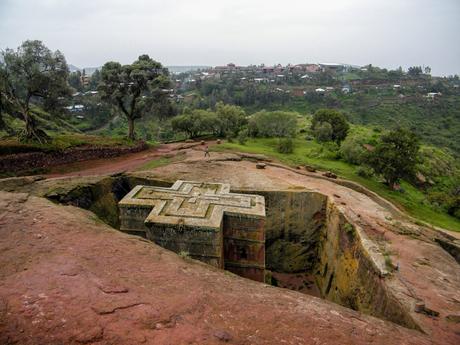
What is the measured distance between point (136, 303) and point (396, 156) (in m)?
20.9

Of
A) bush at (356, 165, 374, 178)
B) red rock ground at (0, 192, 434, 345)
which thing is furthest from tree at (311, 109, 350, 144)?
red rock ground at (0, 192, 434, 345)

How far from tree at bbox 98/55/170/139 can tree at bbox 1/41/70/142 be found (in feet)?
15.7

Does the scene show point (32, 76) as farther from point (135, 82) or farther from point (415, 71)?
point (415, 71)

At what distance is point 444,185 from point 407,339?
2966cm

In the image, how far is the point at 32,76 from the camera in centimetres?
1836

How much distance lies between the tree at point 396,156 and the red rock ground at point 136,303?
57.2 feet

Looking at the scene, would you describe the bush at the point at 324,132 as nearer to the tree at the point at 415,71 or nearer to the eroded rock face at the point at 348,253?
the eroded rock face at the point at 348,253

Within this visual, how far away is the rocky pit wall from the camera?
34.3 ft

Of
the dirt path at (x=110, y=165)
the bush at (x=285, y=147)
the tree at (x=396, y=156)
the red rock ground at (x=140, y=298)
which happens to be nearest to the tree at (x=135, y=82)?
the dirt path at (x=110, y=165)

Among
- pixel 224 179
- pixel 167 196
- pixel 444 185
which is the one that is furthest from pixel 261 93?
pixel 167 196

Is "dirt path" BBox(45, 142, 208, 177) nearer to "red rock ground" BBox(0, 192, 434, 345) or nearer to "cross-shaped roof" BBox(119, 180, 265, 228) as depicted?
"cross-shaped roof" BBox(119, 180, 265, 228)

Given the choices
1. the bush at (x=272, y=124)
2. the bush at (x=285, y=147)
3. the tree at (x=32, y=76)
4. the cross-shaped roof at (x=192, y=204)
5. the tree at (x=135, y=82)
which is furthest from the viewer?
the bush at (x=272, y=124)

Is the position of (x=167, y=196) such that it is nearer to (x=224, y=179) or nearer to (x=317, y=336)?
(x=224, y=179)

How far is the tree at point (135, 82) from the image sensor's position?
24.5 meters
